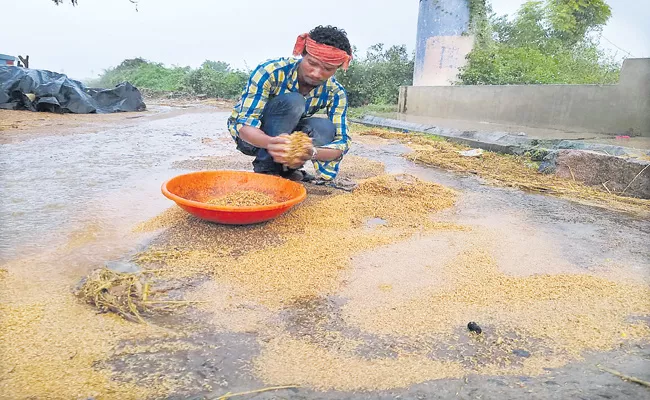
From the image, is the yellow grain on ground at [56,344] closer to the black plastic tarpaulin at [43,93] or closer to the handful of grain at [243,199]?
the handful of grain at [243,199]

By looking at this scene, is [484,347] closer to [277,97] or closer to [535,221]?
[535,221]

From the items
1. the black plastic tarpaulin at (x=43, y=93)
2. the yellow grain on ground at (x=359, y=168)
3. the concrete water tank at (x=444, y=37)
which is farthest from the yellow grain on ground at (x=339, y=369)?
the black plastic tarpaulin at (x=43, y=93)

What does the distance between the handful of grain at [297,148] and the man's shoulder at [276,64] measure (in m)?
0.49

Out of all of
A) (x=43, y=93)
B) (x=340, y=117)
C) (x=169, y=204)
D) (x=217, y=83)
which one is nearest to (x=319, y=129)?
(x=340, y=117)

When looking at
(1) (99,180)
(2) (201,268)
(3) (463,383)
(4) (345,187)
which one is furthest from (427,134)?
(3) (463,383)

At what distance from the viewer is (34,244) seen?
6.78 feet

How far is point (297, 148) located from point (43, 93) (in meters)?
9.15

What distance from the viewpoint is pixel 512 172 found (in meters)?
4.13

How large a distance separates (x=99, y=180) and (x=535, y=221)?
303cm

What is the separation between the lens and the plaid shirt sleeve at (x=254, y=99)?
2.63 m

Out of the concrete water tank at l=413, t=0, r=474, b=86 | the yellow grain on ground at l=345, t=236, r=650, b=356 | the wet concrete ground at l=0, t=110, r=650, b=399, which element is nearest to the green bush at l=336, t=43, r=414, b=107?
the concrete water tank at l=413, t=0, r=474, b=86

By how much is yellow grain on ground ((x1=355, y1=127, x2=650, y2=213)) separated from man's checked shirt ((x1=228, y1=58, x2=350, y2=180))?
1.57m

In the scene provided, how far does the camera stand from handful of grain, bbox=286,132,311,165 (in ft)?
7.89

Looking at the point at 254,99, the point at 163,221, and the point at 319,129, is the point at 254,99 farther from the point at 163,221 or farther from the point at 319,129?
the point at 163,221
